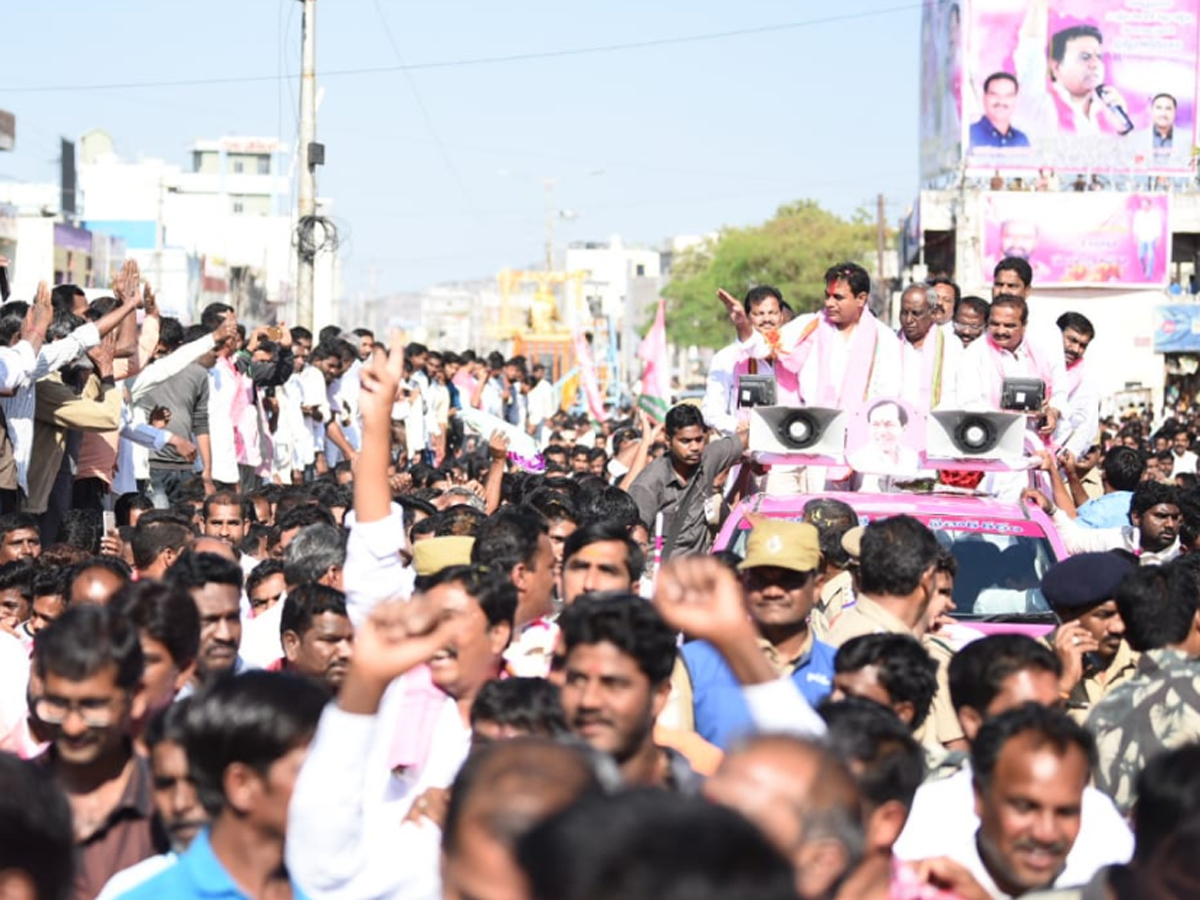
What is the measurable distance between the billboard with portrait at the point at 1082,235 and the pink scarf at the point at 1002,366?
4107cm

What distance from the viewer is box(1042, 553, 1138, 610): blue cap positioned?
637cm

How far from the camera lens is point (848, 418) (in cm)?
970

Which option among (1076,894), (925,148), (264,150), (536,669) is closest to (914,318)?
(536,669)

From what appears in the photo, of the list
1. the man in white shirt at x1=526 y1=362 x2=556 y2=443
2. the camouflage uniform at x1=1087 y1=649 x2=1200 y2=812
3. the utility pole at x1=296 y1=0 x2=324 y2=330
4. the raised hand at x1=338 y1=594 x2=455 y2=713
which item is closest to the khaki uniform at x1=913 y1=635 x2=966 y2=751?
the camouflage uniform at x1=1087 y1=649 x2=1200 y2=812

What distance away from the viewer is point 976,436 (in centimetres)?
922

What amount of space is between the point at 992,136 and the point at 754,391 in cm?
4481

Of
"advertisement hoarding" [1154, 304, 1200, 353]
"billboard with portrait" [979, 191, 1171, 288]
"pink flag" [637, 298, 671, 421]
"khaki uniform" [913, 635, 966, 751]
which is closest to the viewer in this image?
"khaki uniform" [913, 635, 966, 751]

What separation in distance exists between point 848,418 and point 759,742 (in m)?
6.55

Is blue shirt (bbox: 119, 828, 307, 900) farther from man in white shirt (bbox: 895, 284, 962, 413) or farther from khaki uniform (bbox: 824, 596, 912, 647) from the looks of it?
man in white shirt (bbox: 895, 284, 962, 413)

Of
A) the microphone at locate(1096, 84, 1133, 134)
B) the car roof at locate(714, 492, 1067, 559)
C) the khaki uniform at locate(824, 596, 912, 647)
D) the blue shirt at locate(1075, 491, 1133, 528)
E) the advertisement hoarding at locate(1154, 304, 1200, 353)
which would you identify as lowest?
the khaki uniform at locate(824, 596, 912, 647)

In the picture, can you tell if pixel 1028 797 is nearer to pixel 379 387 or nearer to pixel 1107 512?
pixel 379 387

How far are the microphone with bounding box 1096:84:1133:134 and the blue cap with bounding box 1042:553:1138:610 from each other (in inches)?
1897

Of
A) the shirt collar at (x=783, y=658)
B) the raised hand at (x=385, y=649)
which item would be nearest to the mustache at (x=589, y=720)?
the raised hand at (x=385, y=649)

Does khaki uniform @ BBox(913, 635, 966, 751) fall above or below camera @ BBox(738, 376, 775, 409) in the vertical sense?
below
